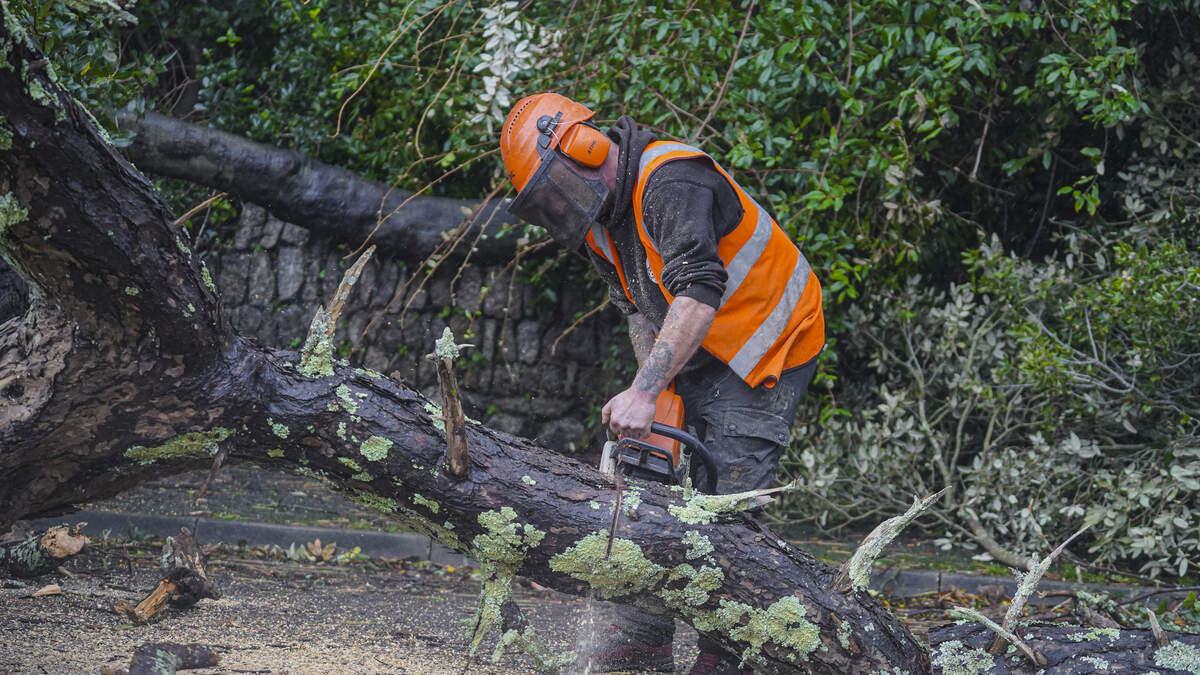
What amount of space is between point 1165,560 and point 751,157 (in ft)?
9.19

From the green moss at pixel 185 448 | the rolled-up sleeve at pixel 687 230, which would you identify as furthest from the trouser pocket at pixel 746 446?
the green moss at pixel 185 448

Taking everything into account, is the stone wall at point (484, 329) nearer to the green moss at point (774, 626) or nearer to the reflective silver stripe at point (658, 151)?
the reflective silver stripe at point (658, 151)

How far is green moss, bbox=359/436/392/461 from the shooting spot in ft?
8.30

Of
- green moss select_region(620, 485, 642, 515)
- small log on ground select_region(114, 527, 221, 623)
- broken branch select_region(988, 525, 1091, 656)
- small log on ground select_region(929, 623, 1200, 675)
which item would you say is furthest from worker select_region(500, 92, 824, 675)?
small log on ground select_region(114, 527, 221, 623)

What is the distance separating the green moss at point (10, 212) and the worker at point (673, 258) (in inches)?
60.0

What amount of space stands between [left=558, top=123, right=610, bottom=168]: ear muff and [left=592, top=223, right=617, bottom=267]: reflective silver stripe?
29 cm

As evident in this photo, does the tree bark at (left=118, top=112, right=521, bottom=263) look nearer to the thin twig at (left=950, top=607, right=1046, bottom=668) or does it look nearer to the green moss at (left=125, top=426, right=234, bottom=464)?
the green moss at (left=125, top=426, right=234, bottom=464)

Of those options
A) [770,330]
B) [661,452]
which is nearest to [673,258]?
[770,330]

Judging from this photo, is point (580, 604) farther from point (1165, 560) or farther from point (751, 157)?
point (1165, 560)

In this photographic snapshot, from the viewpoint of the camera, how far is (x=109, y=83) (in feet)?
15.1

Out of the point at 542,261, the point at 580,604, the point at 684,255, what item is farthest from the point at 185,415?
the point at 542,261

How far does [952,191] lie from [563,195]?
4.18 meters

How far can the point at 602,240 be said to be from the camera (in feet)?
11.5

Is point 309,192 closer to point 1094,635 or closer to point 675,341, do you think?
point 675,341
